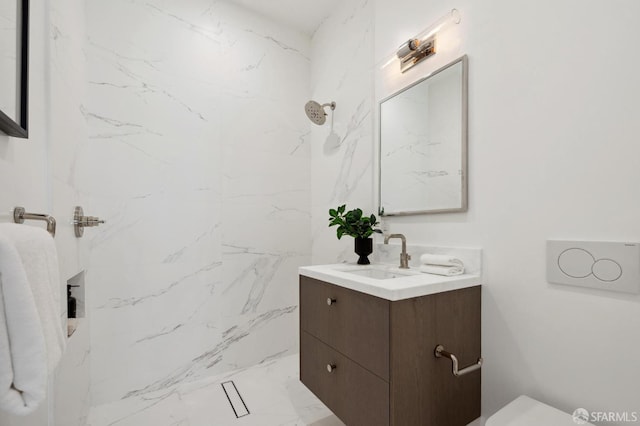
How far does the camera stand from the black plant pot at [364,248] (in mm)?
1679

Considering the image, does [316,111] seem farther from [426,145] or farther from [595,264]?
[595,264]

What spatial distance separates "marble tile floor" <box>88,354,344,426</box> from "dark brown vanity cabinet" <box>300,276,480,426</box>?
0.40 m

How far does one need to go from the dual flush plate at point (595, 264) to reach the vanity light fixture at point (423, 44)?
1023mm

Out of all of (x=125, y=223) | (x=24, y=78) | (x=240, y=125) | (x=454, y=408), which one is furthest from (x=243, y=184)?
(x=454, y=408)

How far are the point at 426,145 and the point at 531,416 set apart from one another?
1.12m

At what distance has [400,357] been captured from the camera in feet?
3.38

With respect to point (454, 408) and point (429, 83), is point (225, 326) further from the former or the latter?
point (429, 83)

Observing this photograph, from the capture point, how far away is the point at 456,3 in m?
1.36

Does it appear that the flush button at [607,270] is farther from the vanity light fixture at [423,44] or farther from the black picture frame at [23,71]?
the black picture frame at [23,71]

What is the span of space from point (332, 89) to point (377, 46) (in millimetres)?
479

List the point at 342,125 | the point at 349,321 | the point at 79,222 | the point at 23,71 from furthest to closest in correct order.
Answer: the point at 342,125 → the point at 79,222 → the point at 349,321 → the point at 23,71

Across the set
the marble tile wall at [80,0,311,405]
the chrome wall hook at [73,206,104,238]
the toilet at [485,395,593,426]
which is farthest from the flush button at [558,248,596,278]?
the chrome wall hook at [73,206,104,238]

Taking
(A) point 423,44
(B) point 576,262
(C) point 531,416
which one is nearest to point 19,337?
(C) point 531,416

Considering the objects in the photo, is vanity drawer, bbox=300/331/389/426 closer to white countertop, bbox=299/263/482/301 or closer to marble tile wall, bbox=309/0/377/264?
white countertop, bbox=299/263/482/301
